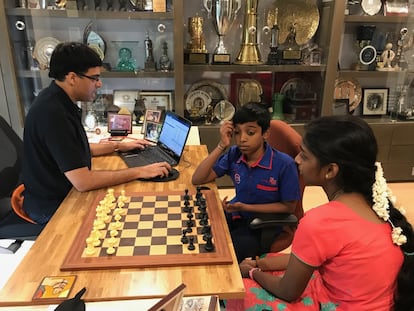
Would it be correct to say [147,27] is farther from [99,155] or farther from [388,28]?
[388,28]

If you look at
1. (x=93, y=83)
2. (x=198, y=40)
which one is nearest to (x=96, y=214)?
(x=93, y=83)

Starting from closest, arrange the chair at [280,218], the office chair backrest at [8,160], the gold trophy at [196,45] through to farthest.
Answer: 1. the chair at [280,218]
2. the office chair backrest at [8,160]
3. the gold trophy at [196,45]

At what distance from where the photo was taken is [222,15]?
3.05 meters

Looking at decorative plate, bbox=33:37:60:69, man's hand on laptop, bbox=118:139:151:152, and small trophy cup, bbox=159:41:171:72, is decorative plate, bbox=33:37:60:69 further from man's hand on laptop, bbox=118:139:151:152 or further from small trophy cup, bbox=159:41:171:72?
man's hand on laptop, bbox=118:139:151:152

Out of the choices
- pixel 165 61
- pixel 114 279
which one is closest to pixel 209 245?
pixel 114 279

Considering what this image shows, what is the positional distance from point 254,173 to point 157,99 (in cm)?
172

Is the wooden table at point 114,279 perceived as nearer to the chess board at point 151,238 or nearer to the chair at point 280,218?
the chess board at point 151,238

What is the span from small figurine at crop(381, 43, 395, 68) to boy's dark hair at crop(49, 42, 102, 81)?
270cm

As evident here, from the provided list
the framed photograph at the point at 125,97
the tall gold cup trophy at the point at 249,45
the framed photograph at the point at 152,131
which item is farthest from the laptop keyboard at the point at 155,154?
the tall gold cup trophy at the point at 249,45

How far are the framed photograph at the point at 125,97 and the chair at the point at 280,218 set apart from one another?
5.70 feet

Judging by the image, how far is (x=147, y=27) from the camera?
310 cm

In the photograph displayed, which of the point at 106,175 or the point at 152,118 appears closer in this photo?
the point at 106,175

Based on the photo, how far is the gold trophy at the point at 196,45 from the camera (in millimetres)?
3014

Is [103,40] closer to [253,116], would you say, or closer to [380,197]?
[253,116]
